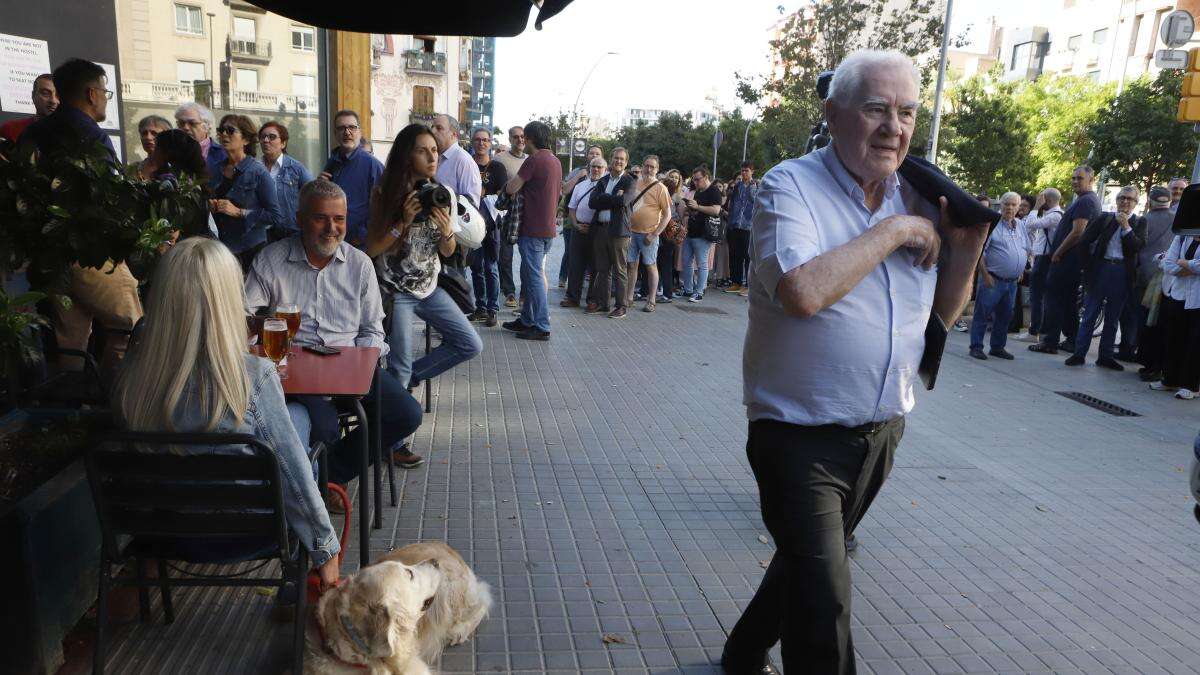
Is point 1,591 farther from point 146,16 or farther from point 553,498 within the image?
point 146,16

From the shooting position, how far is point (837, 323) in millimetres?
2268

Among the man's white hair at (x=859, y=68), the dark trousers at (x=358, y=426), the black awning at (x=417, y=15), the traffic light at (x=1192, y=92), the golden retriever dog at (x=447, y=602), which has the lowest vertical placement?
the golden retriever dog at (x=447, y=602)

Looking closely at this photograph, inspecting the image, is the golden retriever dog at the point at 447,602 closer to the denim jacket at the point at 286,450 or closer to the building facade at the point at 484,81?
the denim jacket at the point at 286,450

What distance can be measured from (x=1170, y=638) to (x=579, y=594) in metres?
2.53

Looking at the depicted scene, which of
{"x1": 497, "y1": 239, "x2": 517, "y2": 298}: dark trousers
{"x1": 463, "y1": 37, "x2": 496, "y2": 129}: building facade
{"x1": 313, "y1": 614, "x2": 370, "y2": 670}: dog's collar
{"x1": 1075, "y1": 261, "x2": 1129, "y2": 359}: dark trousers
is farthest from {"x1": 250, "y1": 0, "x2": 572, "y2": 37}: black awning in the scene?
{"x1": 463, "y1": 37, "x2": 496, "y2": 129}: building facade

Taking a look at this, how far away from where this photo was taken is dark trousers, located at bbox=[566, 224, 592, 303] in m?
11.2

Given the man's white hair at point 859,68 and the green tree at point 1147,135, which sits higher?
the green tree at point 1147,135

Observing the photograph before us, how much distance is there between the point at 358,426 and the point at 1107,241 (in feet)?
30.0

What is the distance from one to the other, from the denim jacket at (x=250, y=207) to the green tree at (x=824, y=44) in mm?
27706

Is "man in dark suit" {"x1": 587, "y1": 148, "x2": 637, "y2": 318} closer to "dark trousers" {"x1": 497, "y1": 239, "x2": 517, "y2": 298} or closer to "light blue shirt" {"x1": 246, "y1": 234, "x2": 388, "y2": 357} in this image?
"dark trousers" {"x1": 497, "y1": 239, "x2": 517, "y2": 298}

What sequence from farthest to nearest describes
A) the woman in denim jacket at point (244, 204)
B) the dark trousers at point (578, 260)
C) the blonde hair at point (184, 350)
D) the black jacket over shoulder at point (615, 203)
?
the dark trousers at point (578, 260) < the black jacket over shoulder at point (615, 203) < the woman in denim jacket at point (244, 204) < the blonde hair at point (184, 350)

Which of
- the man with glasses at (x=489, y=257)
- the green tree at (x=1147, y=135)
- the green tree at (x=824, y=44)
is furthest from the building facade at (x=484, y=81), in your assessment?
the man with glasses at (x=489, y=257)

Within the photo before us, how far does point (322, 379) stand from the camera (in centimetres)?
326

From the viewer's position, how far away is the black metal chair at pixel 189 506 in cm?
236
